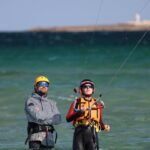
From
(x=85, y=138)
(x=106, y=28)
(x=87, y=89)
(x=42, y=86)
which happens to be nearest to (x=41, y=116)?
(x=42, y=86)

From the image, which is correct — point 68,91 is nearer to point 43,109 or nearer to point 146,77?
point 146,77

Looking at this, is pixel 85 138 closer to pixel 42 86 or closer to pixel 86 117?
pixel 86 117

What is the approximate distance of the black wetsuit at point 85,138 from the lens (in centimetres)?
1334

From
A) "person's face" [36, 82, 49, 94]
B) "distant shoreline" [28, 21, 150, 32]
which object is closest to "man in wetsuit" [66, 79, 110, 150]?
"person's face" [36, 82, 49, 94]

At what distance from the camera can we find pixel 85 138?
13359 mm

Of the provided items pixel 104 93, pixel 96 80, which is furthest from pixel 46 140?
pixel 96 80

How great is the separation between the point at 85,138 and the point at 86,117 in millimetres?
312

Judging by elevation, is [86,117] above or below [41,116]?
below

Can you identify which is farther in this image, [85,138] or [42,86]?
[42,86]

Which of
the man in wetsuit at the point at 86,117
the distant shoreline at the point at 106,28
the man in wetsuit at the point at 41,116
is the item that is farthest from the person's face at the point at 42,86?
the distant shoreline at the point at 106,28

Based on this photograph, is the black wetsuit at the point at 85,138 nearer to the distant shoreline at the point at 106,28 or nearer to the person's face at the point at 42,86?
the person's face at the point at 42,86

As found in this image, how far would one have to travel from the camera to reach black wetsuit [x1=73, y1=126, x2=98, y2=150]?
13336 millimetres

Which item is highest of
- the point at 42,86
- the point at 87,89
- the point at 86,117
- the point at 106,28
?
the point at 106,28

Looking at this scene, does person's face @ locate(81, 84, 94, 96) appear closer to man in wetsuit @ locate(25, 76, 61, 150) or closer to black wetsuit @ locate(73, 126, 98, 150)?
black wetsuit @ locate(73, 126, 98, 150)
